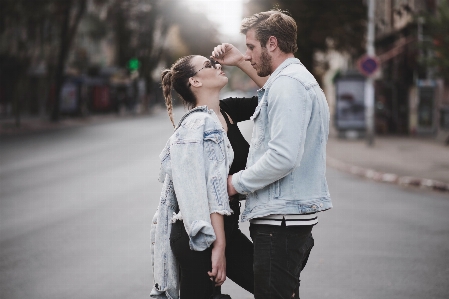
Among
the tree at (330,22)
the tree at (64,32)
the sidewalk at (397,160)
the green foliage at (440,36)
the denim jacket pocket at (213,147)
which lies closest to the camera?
the denim jacket pocket at (213,147)

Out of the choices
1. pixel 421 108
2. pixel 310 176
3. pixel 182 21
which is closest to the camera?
pixel 310 176

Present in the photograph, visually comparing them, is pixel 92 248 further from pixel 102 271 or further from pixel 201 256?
pixel 201 256

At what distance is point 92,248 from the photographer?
7426mm

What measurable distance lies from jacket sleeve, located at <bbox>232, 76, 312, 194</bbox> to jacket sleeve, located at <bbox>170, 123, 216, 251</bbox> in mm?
248

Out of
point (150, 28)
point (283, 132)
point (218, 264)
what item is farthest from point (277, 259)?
point (150, 28)

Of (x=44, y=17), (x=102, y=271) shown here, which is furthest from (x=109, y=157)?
(x=44, y=17)

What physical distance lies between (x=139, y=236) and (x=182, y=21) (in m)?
52.5

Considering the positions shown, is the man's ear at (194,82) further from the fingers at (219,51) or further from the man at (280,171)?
the man at (280,171)

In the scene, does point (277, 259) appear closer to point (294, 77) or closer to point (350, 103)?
point (294, 77)

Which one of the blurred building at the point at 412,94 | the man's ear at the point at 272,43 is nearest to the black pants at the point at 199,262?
the man's ear at the point at 272,43

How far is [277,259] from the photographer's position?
3059mm

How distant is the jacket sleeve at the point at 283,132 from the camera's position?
2926 mm

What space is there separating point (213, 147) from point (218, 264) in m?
0.54

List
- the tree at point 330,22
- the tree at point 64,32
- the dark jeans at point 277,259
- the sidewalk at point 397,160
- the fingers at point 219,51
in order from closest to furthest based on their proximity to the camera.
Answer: the dark jeans at point 277,259 < the fingers at point 219,51 < the sidewalk at point 397,160 < the tree at point 330,22 < the tree at point 64,32
